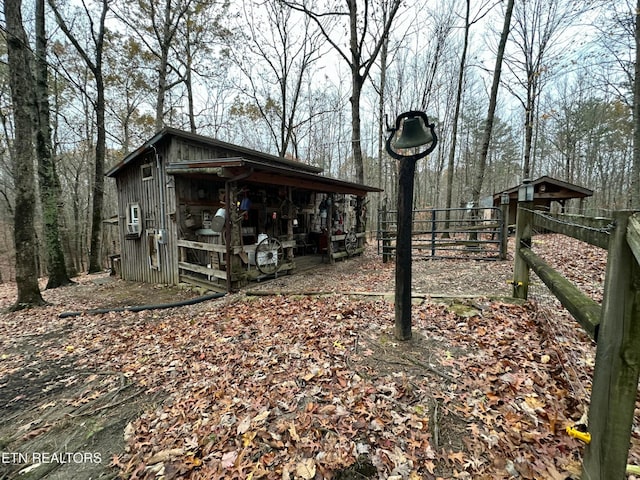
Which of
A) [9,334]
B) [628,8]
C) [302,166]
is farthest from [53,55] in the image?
[628,8]

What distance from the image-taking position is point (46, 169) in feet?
27.2

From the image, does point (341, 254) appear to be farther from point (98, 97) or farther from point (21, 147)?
point (98, 97)

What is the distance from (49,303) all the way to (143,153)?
195 inches

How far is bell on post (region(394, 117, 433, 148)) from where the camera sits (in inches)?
119

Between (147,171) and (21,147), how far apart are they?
3.13m

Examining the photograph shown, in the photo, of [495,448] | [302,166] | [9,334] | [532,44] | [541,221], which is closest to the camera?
[495,448]

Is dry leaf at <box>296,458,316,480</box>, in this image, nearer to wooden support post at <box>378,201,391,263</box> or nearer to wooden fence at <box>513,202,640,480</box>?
wooden fence at <box>513,202,640,480</box>

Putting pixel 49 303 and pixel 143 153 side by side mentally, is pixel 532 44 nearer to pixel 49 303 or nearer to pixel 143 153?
pixel 143 153

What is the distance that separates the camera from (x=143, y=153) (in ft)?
29.9

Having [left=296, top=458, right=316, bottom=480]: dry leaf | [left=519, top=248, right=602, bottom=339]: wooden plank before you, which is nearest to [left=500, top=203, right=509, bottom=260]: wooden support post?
[left=519, top=248, right=602, bottom=339]: wooden plank

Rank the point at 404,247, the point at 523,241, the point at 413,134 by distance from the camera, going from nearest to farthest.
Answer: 1. the point at 413,134
2. the point at 404,247
3. the point at 523,241

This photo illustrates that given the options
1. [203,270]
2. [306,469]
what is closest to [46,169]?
[203,270]

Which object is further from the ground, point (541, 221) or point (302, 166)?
point (302, 166)

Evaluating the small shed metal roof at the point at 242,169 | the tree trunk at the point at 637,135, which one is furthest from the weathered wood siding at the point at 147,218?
the tree trunk at the point at 637,135
